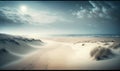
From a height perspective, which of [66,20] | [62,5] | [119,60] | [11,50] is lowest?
[119,60]

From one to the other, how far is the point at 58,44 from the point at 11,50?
44.2 inches

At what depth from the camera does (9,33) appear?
4152 millimetres

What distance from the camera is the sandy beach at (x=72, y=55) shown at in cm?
367

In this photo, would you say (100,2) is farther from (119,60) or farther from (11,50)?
(11,50)

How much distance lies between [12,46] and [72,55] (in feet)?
4.58

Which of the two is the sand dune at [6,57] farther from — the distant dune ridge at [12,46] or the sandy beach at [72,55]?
the sandy beach at [72,55]

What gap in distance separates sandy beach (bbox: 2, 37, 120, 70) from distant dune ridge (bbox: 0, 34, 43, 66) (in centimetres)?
13

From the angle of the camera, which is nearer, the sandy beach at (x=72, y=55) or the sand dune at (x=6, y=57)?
the sandy beach at (x=72, y=55)

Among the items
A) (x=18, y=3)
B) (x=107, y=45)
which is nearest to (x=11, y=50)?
(x=18, y=3)

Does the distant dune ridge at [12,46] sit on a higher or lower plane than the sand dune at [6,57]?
higher

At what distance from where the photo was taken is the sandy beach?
3668 mm

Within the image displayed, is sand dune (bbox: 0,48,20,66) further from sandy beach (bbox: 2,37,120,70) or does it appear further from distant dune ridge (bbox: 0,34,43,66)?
sandy beach (bbox: 2,37,120,70)

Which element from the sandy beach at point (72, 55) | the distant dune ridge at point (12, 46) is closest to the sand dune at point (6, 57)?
the distant dune ridge at point (12, 46)

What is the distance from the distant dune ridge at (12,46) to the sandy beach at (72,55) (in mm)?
132
